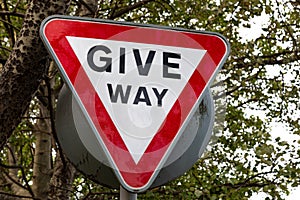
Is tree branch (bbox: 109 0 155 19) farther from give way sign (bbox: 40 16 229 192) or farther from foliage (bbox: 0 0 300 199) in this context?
give way sign (bbox: 40 16 229 192)

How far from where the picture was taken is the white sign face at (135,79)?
1.54 m

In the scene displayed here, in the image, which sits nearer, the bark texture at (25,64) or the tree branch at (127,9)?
the bark texture at (25,64)

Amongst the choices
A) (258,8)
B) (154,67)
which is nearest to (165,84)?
(154,67)

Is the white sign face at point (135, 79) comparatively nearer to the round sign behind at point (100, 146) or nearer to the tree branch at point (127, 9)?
Answer: the round sign behind at point (100, 146)

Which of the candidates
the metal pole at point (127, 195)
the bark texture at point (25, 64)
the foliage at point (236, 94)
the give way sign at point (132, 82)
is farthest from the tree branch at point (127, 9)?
the metal pole at point (127, 195)

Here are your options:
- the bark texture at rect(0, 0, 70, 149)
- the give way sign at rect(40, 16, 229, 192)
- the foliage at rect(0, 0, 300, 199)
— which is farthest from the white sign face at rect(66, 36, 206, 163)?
the foliage at rect(0, 0, 300, 199)

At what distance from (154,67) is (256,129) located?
6.16 m

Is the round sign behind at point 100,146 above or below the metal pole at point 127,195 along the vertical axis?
above

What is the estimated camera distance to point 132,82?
1.56m

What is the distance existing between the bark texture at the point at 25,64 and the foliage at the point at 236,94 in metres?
1.85

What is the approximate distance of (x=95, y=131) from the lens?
1.53 metres

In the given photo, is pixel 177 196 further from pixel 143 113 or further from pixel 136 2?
pixel 143 113

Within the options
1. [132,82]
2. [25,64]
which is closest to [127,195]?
[132,82]

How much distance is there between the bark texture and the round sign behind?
1763 millimetres
